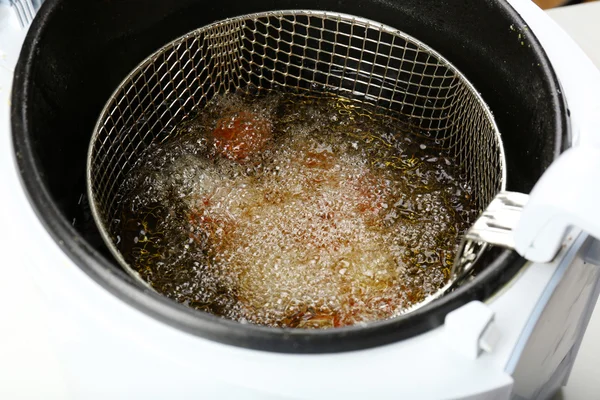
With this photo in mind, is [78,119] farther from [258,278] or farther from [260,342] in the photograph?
[260,342]

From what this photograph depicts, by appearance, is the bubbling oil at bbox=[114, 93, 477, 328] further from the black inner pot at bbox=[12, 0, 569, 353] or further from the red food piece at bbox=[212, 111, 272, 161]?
the black inner pot at bbox=[12, 0, 569, 353]

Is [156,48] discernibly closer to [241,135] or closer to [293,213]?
[241,135]

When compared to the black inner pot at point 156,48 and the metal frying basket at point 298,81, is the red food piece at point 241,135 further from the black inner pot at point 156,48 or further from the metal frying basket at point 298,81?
the black inner pot at point 156,48

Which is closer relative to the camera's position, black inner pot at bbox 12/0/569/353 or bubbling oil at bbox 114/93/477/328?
black inner pot at bbox 12/0/569/353

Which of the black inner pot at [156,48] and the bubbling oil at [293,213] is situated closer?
the black inner pot at [156,48]

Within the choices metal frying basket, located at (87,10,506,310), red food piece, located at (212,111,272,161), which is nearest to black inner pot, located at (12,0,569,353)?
metal frying basket, located at (87,10,506,310)

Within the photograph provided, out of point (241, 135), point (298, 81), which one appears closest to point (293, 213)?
point (241, 135)

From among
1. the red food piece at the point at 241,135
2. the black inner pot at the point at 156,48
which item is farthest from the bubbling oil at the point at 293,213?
the black inner pot at the point at 156,48
